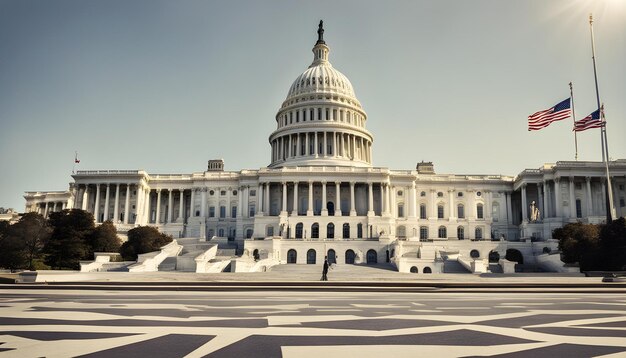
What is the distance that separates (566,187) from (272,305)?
94140mm

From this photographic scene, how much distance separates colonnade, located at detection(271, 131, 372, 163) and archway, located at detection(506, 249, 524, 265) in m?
47.1

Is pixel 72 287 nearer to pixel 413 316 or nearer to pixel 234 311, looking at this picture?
pixel 234 311

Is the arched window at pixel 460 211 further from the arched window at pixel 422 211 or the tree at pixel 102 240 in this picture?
the tree at pixel 102 240

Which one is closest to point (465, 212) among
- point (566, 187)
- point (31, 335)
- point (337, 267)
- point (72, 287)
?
point (566, 187)

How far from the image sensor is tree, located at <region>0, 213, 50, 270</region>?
6275 cm

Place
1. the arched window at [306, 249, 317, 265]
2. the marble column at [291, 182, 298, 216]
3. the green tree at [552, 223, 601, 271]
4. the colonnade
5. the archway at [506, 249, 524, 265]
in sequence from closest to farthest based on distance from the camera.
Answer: the green tree at [552, 223, 601, 271] < the archway at [506, 249, 524, 265] < the arched window at [306, 249, 317, 265] < the marble column at [291, 182, 298, 216] < the colonnade

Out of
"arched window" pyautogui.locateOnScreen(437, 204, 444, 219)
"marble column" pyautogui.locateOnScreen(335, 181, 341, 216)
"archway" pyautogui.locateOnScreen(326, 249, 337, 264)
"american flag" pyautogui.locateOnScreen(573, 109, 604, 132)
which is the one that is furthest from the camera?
"arched window" pyautogui.locateOnScreen(437, 204, 444, 219)

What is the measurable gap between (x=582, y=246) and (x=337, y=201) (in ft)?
157

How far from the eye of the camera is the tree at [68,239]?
68125mm

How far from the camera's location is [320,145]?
121688mm

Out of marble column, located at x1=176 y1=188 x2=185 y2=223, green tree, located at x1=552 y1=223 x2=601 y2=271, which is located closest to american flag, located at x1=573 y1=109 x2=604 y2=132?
green tree, located at x1=552 y1=223 x2=601 y2=271

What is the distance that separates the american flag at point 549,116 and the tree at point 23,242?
215 feet

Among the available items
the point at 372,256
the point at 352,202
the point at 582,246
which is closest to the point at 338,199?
the point at 352,202

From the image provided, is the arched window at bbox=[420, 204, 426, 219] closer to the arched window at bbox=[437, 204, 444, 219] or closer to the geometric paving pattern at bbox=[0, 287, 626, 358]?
the arched window at bbox=[437, 204, 444, 219]
